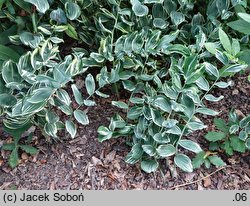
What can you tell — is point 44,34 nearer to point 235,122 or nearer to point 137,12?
point 137,12

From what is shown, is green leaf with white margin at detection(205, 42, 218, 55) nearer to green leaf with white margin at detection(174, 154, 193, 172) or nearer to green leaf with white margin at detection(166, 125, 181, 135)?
green leaf with white margin at detection(166, 125, 181, 135)

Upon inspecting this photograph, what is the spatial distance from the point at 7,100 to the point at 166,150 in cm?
68

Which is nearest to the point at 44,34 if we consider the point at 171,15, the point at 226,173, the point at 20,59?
the point at 20,59

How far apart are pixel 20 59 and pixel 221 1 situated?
96 cm

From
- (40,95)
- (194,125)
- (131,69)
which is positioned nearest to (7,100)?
(40,95)

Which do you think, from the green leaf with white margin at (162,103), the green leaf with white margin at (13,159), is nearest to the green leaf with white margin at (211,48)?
the green leaf with white margin at (162,103)

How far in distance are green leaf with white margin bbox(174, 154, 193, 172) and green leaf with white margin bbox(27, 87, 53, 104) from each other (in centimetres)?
61

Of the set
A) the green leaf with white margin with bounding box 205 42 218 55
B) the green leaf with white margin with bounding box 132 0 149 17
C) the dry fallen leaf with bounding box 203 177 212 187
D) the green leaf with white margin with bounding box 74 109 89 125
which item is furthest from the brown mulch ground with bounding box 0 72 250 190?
the green leaf with white margin with bounding box 132 0 149 17

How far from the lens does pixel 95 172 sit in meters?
2.12

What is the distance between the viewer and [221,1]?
224cm

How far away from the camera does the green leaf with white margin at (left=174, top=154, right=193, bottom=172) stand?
203 cm

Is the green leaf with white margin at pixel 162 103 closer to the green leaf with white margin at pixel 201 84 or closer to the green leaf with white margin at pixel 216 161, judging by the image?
the green leaf with white margin at pixel 201 84

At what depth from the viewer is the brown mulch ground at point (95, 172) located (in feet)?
6.86

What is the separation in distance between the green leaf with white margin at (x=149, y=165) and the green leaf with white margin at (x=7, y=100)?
0.60 m
